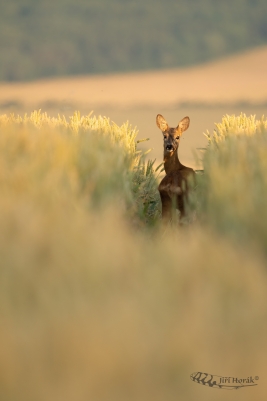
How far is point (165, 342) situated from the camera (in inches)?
102

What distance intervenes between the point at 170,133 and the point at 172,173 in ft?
2.85

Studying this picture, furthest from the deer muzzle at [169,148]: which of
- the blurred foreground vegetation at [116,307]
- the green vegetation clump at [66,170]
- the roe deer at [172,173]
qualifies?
the blurred foreground vegetation at [116,307]

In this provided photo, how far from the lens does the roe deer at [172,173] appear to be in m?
8.27

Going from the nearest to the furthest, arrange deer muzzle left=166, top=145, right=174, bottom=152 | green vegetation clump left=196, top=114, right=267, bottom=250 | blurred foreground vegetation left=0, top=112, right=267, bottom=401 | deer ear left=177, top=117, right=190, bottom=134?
blurred foreground vegetation left=0, top=112, right=267, bottom=401 → green vegetation clump left=196, top=114, right=267, bottom=250 → deer muzzle left=166, top=145, right=174, bottom=152 → deer ear left=177, top=117, right=190, bottom=134

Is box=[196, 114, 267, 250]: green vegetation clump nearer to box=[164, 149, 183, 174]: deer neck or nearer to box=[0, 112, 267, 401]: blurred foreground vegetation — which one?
box=[0, 112, 267, 401]: blurred foreground vegetation

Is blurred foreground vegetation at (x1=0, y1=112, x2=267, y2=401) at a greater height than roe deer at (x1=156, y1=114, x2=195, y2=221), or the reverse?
roe deer at (x1=156, y1=114, x2=195, y2=221)

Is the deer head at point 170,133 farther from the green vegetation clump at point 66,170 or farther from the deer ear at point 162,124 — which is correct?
the green vegetation clump at point 66,170

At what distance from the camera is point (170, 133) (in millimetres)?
9266

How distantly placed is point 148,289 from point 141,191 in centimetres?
767

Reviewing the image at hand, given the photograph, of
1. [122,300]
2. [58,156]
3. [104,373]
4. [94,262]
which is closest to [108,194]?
[58,156]

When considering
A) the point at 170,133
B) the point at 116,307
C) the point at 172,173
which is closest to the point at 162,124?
the point at 170,133

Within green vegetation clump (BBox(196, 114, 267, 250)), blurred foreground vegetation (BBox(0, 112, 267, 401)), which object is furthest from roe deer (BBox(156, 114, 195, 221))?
blurred foreground vegetation (BBox(0, 112, 267, 401))

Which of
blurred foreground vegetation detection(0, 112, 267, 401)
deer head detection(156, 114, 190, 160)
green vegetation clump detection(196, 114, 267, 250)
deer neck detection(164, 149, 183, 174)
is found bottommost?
blurred foreground vegetation detection(0, 112, 267, 401)

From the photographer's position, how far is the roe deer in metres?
8.27
